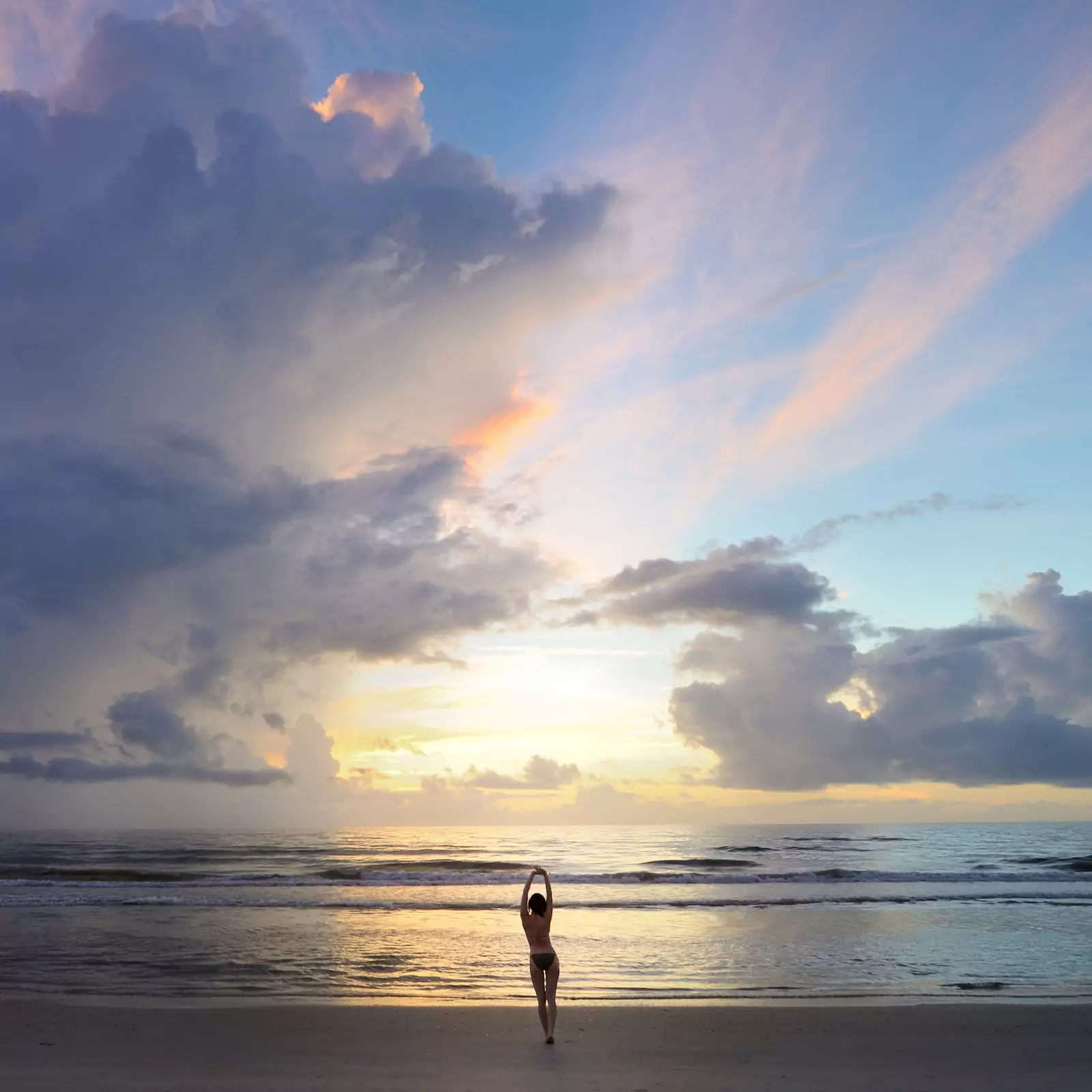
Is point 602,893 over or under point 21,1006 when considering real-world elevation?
under

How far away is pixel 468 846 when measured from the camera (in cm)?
7450

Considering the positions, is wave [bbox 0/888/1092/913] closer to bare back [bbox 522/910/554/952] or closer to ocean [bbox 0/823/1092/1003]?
ocean [bbox 0/823/1092/1003]

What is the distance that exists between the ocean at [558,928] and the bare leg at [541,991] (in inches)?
153

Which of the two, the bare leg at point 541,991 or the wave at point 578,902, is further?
the wave at point 578,902

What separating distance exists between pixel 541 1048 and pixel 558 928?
14.4m

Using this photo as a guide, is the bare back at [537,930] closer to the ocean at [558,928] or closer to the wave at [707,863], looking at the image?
the ocean at [558,928]

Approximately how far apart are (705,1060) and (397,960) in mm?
10915

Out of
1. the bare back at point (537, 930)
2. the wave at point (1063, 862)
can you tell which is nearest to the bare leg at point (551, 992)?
the bare back at point (537, 930)

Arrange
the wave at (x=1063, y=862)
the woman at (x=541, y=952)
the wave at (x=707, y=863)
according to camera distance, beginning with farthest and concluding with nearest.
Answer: the wave at (x=707, y=863) → the wave at (x=1063, y=862) → the woman at (x=541, y=952)

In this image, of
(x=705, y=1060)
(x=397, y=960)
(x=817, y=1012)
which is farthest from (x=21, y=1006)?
(x=817, y=1012)

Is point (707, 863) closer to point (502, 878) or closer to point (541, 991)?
point (502, 878)

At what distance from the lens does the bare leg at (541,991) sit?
1154 centimetres

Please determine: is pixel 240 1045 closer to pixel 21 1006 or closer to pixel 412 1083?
pixel 412 1083

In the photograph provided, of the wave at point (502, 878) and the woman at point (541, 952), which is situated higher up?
the woman at point (541, 952)
